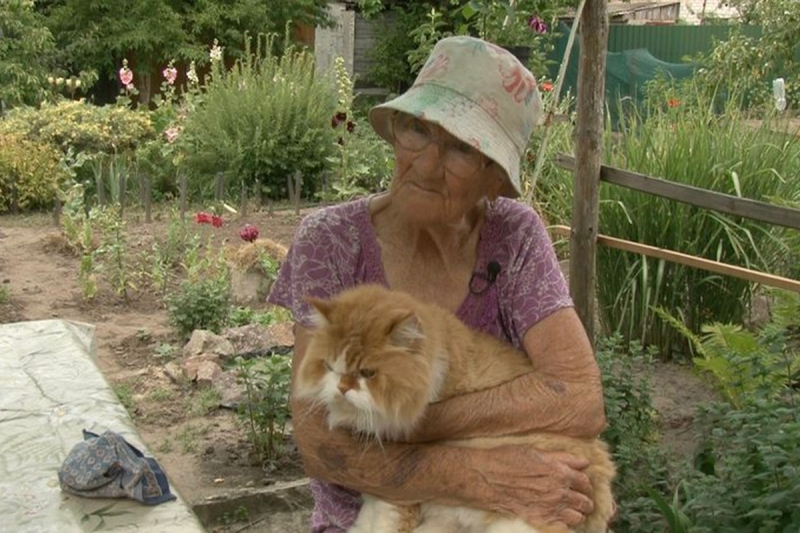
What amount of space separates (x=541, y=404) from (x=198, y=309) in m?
4.55

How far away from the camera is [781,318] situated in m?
5.18

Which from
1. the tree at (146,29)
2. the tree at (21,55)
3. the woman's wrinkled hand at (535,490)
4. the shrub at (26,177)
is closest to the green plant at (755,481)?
the woman's wrinkled hand at (535,490)

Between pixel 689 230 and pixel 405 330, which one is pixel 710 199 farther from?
pixel 405 330

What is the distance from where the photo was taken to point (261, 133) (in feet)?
38.3

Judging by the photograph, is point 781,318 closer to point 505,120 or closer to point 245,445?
point 245,445

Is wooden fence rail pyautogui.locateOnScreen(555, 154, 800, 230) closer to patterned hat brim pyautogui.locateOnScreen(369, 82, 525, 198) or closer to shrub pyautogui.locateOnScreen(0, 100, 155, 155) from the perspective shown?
patterned hat brim pyautogui.locateOnScreen(369, 82, 525, 198)

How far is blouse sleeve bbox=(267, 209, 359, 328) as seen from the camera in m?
2.58

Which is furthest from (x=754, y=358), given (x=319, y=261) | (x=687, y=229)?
(x=687, y=229)

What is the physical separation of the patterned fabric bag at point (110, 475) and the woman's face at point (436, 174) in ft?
3.09

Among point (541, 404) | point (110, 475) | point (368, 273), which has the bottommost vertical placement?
point (110, 475)

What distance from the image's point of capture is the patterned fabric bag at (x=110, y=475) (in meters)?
2.59

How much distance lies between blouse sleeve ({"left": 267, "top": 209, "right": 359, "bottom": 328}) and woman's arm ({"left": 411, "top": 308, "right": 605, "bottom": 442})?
18.2 inches

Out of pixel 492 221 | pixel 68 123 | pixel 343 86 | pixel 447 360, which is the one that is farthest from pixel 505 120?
pixel 68 123

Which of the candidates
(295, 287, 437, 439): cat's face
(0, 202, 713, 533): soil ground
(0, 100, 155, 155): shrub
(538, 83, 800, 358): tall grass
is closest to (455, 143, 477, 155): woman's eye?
(295, 287, 437, 439): cat's face
